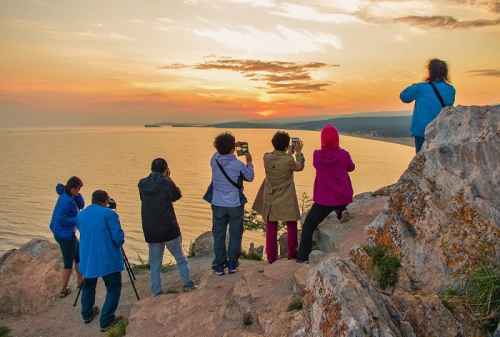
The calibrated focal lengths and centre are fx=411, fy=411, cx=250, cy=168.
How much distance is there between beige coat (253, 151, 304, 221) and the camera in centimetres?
862

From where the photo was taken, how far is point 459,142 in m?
5.98

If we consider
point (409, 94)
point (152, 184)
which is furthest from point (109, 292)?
point (409, 94)

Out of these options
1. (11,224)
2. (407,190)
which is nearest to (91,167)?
(11,224)

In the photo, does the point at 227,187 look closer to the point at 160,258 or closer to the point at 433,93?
the point at 160,258

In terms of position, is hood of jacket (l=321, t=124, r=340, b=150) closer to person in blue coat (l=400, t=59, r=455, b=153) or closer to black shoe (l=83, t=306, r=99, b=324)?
person in blue coat (l=400, t=59, r=455, b=153)

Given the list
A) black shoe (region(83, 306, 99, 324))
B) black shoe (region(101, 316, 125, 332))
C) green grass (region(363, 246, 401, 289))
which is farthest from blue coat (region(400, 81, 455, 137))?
black shoe (region(83, 306, 99, 324))

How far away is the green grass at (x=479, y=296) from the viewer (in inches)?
190

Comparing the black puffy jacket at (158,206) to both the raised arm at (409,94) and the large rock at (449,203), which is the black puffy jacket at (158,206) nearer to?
the large rock at (449,203)

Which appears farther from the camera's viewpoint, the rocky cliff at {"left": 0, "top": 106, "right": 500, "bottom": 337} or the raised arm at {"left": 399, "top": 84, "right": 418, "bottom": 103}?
the raised arm at {"left": 399, "top": 84, "right": 418, "bottom": 103}

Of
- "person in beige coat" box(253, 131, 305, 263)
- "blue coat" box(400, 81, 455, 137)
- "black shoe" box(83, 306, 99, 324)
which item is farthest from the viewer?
"black shoe" box(83, 306, 99, 324)

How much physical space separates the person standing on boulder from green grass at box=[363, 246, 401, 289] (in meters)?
3.22

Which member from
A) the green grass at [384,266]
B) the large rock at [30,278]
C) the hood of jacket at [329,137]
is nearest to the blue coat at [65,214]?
the large rock at [30,278]

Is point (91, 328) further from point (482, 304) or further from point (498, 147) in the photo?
point (498, 147)

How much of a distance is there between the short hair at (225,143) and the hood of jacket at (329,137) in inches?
72.4
